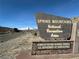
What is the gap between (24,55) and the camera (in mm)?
6637

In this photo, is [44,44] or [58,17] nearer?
[44,44]

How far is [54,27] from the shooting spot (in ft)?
23.1

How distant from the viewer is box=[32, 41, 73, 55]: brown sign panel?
261 inches

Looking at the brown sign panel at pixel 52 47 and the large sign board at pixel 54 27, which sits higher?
the large sign board at pixel 54 27

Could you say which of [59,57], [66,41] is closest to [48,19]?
[66,41]

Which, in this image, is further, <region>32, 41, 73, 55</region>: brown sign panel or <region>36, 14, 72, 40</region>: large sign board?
<region>36, 14, 72, 40</region>: large sign board

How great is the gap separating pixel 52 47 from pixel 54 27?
1026 millimetres

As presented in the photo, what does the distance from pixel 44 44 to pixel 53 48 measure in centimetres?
48

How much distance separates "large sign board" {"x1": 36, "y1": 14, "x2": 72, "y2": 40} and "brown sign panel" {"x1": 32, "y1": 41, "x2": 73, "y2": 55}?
0.41 meters

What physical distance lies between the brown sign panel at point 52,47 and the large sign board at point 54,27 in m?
0.41

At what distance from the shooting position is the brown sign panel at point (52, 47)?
6621 mm

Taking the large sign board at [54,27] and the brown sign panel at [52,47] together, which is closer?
the brown sign panel at [52,47]

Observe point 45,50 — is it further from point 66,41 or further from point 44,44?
point 66,41

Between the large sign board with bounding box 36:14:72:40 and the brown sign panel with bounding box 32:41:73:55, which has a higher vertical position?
the large sign board with bounding box 36:14:72:40
